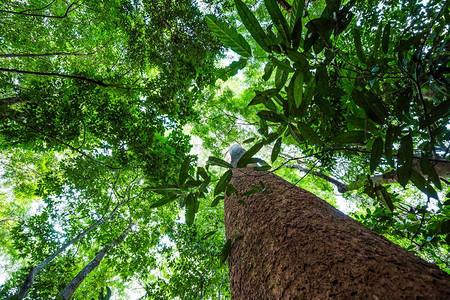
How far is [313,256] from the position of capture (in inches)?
27.2

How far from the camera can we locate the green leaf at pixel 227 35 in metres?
0.67

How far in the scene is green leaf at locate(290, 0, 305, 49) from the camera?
0.59 metres

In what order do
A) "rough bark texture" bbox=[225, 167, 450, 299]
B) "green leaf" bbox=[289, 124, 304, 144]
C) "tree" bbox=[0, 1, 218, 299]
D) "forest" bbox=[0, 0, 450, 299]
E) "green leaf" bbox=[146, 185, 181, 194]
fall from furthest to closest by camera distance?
"tree" bbox=[0, 1, 218, 299] → "green leaf" bbox=[146, 185, 181, 194] → "green leaf" bbox=[289, 124, 304, 144] → "forest" bbox=[0, 0, 450, 299] → "rough bark texture" bbox=[225, 167, 450, 299]

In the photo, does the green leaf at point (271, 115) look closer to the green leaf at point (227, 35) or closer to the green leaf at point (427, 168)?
the green leaf at point (227, 35)

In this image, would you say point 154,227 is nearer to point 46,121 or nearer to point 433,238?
point 46,121

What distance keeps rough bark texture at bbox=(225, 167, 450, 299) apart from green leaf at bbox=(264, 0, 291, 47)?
2.35 ft

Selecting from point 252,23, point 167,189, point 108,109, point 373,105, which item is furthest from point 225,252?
point 108,109

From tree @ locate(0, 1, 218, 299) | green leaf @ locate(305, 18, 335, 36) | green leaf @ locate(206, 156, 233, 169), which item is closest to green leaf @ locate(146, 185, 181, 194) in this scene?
green leaf @ locate(206, 156, 233, 169)

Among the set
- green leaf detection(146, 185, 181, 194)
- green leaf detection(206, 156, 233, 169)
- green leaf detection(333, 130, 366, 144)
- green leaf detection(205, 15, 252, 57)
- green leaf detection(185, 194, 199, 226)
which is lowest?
green leaf detection(185, 194, 199, 226)

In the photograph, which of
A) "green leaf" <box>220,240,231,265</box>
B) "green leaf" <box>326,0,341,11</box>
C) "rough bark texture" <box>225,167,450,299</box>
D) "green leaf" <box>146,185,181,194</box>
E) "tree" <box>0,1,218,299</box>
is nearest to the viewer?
"rough bark texture" <box>225,167,450,299</box>

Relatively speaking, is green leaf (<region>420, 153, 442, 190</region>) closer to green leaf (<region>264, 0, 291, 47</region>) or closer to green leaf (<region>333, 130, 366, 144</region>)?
green leaf (<region>333, 130, 366, 144</region>)

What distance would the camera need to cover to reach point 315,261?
67 centimetres

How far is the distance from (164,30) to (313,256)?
146 inches

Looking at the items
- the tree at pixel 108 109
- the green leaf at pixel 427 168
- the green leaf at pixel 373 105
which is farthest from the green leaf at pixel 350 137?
the tree at pixel 108 109
